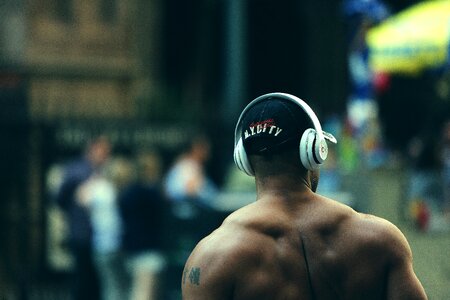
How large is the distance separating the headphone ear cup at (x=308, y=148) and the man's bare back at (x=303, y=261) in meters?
0.18

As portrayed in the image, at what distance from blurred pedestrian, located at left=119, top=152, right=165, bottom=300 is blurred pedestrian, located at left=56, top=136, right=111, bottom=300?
40 centimetres

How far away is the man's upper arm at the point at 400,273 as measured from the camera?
3.51 m

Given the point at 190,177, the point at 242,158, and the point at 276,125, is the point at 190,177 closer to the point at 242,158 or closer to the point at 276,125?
the point at 242,158

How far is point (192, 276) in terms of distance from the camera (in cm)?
355

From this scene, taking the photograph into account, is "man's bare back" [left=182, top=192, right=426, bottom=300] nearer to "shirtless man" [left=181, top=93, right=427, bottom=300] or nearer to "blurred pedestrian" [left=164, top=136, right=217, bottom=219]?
"shirtless man" [left=181, top=93, right=427, bottom=300]

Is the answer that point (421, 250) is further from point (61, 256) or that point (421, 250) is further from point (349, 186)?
point (61, 256)

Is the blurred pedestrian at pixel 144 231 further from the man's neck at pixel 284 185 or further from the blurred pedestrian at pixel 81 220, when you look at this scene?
the man's neck at pixel 284 185

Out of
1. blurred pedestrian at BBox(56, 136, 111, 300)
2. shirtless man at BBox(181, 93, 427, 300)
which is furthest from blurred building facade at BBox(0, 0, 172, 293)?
shirtless man at BBox(181, 93, 427, 300)

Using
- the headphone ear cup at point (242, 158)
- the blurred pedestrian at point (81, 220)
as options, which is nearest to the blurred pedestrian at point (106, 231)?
the blurred pedestrian at point (81, 220)

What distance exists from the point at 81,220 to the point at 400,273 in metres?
8.24

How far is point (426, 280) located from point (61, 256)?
426cm

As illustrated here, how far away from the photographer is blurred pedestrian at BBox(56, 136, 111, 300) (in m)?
11.5

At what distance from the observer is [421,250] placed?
1405cm

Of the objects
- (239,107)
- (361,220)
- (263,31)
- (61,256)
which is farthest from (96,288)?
(263,31)
